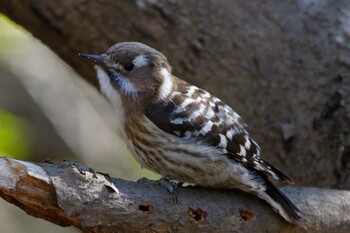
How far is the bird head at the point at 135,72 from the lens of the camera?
12.0ft

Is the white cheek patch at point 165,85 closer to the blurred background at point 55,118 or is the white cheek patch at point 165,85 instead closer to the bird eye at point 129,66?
the bird eye at point 129,66

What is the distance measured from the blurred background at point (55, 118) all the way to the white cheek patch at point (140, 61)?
230 centimetres

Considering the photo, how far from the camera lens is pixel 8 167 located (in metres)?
2.69

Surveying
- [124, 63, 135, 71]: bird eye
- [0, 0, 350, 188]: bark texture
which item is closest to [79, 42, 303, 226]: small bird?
[124, 63, 135, 71]: bird eye

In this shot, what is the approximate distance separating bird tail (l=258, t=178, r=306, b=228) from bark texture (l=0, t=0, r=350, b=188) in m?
0.82

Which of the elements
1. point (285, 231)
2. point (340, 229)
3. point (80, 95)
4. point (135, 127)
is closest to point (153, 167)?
point (135, 127)

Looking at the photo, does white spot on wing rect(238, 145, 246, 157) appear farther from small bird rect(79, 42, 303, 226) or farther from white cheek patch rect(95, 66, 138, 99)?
white cheek patch rect(95, 66, 138, 99)

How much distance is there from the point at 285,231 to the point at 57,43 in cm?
170

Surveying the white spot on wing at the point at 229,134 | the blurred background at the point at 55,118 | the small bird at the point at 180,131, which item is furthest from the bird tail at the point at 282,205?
the blurred background at the point at 55,118

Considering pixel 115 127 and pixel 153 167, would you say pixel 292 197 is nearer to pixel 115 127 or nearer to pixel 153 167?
pixel 153 167

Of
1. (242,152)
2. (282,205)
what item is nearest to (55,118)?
(242,152)

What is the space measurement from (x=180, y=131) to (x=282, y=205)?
0.59 metres

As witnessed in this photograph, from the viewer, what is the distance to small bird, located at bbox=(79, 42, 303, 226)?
3.51 metres

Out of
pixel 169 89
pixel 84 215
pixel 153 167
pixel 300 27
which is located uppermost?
pixel 300 27
